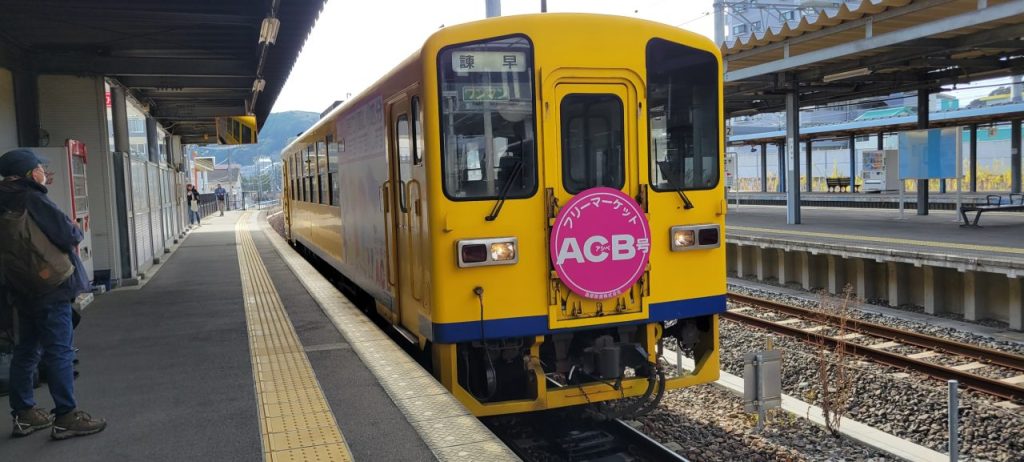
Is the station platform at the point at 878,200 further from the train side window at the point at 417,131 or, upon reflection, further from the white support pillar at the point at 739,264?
the train side window at the point at 417,131

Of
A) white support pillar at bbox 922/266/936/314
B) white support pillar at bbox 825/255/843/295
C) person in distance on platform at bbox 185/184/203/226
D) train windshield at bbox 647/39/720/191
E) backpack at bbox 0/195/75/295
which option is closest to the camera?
backpack at bbox 0/195/75/295

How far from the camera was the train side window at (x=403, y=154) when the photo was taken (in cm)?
552

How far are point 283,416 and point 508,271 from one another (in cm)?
163

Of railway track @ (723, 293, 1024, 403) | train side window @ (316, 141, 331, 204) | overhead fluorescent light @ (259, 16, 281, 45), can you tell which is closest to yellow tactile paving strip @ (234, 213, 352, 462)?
train side window @ (316, 141, 331, 204)

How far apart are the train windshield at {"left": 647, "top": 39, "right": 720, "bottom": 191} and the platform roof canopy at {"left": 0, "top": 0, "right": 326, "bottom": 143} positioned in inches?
192

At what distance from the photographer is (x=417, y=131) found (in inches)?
209

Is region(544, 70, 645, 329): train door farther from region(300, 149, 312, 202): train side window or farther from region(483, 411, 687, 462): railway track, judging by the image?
region(300, 149, 312, 202): train side window

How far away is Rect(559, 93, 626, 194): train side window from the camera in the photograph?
5230 millimetres

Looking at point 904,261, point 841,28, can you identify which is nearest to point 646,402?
point 904,261

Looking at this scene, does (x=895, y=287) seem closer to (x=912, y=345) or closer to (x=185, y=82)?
(x=912, y=345)

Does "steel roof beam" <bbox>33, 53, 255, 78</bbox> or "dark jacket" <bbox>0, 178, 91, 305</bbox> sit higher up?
"steel roof beam" <bbox>33, 53, 255, 78</bbox>

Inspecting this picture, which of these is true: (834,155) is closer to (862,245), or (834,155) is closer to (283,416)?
(862,245)

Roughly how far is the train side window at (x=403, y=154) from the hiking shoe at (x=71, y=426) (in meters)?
2.40

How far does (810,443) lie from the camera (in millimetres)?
6258
